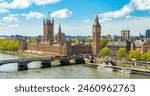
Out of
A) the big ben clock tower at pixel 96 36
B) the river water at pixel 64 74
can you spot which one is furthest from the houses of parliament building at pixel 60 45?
the river water at pixel 64 74

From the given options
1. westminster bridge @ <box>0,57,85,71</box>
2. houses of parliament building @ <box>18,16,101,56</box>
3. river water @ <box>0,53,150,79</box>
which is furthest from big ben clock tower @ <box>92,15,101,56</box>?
river water @ <box>0,53,150,79</box>

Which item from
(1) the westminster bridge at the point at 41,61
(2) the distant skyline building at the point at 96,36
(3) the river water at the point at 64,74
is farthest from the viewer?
(2) the distant skyline building at the point at 96,36

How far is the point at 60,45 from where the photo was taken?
2734 cm

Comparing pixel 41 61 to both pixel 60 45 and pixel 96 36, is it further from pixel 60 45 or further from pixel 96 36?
pixel 60 45

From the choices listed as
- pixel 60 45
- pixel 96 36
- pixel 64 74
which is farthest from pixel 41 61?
pixel 60 45

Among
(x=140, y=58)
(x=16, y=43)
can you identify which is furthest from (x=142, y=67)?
(x=16, y=43)

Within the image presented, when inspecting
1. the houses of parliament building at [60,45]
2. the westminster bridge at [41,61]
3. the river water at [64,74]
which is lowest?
the river water at [64,74]

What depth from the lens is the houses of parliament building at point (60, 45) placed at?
25906 millimetres

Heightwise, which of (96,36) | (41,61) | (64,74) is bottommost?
(64,74)

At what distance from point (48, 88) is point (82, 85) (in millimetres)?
551

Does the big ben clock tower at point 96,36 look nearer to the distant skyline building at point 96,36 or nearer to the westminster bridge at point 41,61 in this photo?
the distant skyline building at point 96,36

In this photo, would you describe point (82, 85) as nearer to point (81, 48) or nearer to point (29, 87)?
Answer: point (29, 87)

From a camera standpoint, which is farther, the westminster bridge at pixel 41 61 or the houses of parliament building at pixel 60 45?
A: the houses of parliament building at pixel 60 45

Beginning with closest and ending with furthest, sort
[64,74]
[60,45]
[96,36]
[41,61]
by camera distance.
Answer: [64,74] → [41,61] → [96,36] → [60,45]
